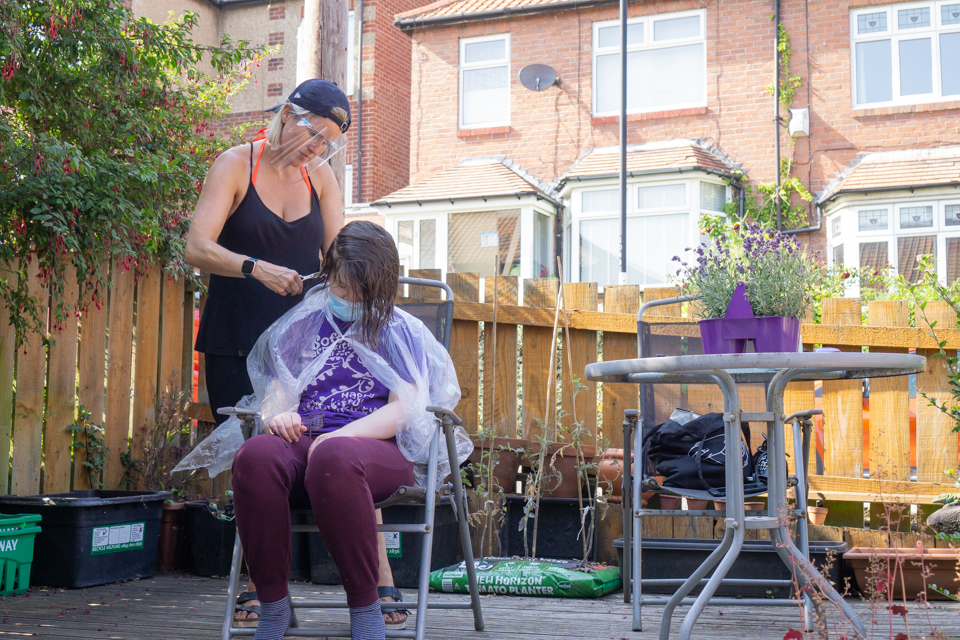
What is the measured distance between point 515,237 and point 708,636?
10755mm

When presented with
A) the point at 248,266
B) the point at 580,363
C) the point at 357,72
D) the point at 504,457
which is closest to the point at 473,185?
the point at 357,72

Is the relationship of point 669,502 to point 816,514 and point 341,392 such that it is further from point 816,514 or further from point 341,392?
point 341,392

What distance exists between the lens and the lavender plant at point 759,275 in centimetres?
235

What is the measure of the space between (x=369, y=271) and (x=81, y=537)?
188 centimetres

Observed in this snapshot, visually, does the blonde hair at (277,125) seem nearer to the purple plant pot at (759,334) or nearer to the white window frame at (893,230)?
the purple plant pot at (759,334)

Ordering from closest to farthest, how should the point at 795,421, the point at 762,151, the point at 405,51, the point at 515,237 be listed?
the point at 795,421, the point at 762,151, the point at 515,237, the point at 405,51

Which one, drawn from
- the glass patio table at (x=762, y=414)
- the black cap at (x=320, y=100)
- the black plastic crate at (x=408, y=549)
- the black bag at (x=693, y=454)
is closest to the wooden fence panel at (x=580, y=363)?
the black plastic crate at (x=408, y=549)

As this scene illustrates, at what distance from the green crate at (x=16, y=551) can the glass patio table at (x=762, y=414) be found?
7.32ft

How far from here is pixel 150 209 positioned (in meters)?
3.50

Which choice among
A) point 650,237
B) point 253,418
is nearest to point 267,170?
point 253,418

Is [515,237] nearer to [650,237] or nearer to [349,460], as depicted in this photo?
[650,237]

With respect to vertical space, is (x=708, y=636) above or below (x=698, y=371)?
below

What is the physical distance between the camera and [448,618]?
296cm

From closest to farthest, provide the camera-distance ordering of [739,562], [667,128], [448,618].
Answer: [448,618], [739,562], [667,128]
